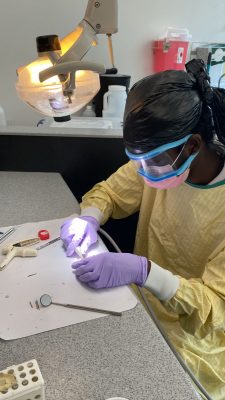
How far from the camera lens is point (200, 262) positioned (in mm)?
1017

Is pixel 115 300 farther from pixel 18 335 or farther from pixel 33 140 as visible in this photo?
pixel 33 140

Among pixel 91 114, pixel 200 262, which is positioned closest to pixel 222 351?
pixel 200 262

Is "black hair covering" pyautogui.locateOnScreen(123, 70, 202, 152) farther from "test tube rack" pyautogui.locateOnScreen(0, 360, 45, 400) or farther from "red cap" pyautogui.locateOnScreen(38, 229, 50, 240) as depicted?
"test tube rack" pyautogui.locateOnScreen(0, 360, 45, 400)

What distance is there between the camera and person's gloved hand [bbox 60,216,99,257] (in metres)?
0.93

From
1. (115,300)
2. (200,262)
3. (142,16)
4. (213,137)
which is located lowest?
(200,262)

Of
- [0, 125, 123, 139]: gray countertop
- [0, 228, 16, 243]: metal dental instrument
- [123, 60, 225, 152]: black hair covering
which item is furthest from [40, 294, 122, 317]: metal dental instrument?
[0, 125, 123, 139]: gray countertop

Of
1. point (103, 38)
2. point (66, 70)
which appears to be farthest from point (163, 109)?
point (103, 38)

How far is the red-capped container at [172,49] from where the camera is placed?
214cm

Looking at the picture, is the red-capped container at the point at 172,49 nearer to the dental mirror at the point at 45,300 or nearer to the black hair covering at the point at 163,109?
the black hair covering at the point at 163,109

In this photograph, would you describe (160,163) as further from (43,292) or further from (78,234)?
(43,292)

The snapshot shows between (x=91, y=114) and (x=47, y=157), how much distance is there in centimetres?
69

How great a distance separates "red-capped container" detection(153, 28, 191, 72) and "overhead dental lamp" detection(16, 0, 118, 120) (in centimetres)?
133

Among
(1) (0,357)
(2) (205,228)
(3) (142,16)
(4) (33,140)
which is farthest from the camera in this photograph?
(3) (142,16)

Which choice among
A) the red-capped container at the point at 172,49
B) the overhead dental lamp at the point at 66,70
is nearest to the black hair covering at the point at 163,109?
the overhead dental lamp at the point at 66,70
